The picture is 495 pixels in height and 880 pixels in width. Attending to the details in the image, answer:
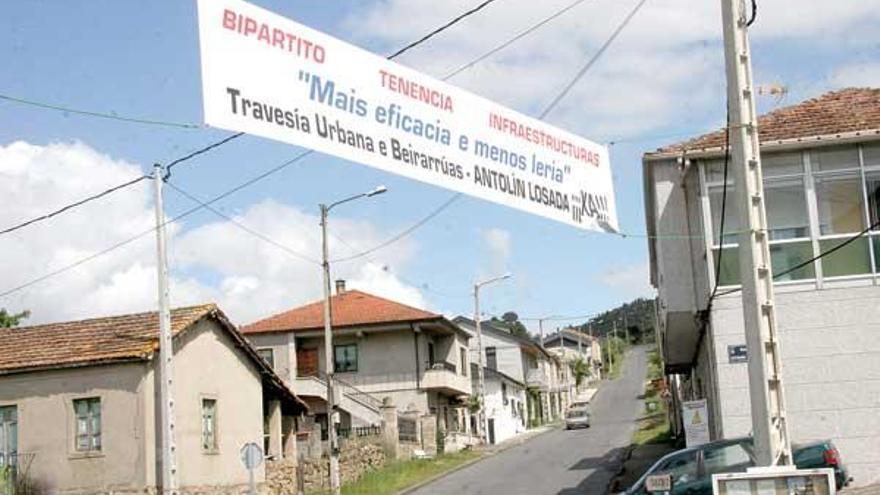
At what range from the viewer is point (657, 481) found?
1766cm

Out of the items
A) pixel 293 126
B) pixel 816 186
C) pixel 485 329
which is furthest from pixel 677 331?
pixel 485 329

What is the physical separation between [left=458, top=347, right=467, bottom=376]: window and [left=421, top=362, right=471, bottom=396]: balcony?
3.96 ft

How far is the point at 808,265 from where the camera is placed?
79.3 ft

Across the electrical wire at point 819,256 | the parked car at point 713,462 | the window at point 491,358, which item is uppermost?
the window at point 491,358

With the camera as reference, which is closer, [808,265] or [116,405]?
[808,265]

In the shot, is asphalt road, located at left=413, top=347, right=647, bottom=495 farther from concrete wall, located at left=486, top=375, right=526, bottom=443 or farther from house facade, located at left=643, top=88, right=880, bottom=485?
house facade, located at left=643, top=88, right=880, bottom=485

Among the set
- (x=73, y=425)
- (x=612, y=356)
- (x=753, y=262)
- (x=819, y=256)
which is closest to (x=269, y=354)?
(x=73, y=425)

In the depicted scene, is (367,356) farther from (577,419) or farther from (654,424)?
(577,419)

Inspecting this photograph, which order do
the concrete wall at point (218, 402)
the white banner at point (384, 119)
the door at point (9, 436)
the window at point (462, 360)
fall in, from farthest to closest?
the window at point (462, 360) < the concrete wall at point (218, 402) < the door at point (9, 436) < the white banner at point (384, 119)

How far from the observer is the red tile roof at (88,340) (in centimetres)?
2983

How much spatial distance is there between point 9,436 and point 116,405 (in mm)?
3209

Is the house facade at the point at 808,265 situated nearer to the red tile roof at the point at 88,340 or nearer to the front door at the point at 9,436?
the red tile roof at the point at 88,340

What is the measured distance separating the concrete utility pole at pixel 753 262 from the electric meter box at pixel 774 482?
1095mm

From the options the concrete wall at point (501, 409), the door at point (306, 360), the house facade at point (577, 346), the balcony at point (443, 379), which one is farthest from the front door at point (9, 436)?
the house facade at point (577, 346)
